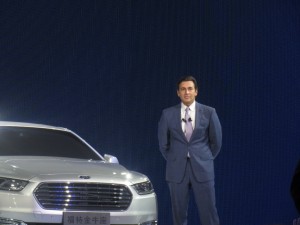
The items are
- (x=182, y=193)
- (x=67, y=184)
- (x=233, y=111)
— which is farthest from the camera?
(x=233, y=111)

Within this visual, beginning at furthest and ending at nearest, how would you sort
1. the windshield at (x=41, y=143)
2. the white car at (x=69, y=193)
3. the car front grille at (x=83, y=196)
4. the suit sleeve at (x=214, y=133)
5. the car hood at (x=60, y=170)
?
the suit sleeve at (x=214, y=133) < the windshield at (x=41, y=143) < the car hood at (x=60, y=170) < the car front grille at (x=83, y=196) < the white car at (x=69, y=193)

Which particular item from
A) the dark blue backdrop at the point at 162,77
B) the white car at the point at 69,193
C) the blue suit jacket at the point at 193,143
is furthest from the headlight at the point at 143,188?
the dark blue backdrop at the point at 162,77

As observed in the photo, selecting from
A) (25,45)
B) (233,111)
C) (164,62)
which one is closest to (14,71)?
(25,45)

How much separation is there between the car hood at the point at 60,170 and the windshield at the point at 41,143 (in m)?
0.33

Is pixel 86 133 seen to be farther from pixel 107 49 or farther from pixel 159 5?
pixel 159 5

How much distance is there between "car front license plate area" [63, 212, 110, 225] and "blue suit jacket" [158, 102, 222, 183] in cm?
121

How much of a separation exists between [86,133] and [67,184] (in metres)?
4.72

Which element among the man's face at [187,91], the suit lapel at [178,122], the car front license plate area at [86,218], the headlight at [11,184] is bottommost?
the car front license plate area at [86,218]

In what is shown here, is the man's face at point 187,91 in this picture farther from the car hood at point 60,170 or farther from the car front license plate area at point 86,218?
the car front license plate area at point 86,218

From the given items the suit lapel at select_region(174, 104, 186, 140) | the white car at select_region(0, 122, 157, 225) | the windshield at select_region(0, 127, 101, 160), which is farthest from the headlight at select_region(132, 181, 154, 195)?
the windshield at select_region(0, 127, 101, 160)

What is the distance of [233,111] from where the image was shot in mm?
9883

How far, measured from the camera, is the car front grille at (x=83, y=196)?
17.2 ft

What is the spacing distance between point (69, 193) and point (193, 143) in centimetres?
145

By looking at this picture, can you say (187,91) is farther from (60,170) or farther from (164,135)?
(60,170)
